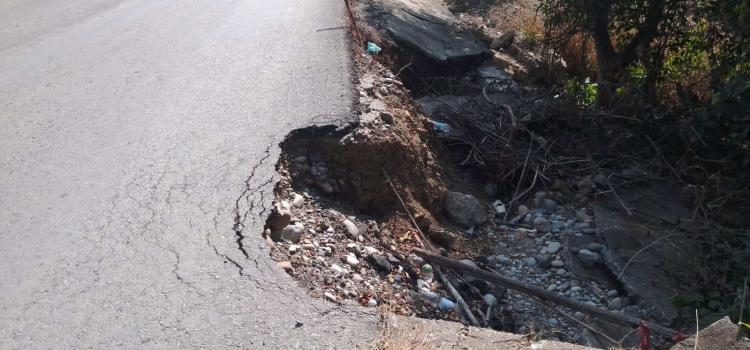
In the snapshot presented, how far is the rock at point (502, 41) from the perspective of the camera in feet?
34.0

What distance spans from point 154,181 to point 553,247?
3206 mm

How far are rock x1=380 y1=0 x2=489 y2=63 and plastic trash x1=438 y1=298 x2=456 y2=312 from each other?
4888 millimetres

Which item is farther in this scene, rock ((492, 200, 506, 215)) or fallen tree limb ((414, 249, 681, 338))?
rock ((492, 200, 506, 215))

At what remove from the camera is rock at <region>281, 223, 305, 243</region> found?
422 cm

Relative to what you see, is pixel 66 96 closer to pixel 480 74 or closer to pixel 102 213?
pixel 102 213

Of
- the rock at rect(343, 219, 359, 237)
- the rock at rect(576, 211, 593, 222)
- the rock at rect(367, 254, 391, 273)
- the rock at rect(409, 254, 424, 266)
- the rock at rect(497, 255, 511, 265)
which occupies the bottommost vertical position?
the rock at rect(497, 255, 511, 265)

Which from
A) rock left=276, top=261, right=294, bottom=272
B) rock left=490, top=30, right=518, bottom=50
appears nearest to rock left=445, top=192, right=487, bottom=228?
rock left=276, top=261, right=294, bottom=272

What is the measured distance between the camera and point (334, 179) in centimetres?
527

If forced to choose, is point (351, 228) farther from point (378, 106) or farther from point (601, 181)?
point (601, 181)

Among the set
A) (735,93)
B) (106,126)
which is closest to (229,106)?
(106,126)

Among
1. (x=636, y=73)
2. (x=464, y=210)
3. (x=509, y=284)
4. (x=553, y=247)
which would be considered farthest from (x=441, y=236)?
(x=636, y=73)

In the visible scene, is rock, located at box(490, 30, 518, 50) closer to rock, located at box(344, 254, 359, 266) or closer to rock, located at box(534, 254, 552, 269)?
rock, located at box(534, 254, 552, 269)

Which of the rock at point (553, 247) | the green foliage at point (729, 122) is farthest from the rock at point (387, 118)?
the green foliage at point (729, 122)

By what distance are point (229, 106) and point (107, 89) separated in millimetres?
1110
